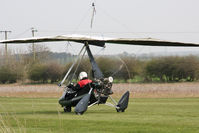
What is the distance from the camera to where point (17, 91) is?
4528cm

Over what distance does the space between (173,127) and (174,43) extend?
6257 millimetres

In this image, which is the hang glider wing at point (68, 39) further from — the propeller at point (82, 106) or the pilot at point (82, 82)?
the propeller at point (82, 106)

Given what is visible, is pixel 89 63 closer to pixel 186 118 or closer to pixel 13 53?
pixel 186 118

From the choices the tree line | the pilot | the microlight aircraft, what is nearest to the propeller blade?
the microlight aircraft

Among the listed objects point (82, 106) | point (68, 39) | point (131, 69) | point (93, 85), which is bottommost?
point (131, 69)

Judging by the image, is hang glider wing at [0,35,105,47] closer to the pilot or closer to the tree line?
the pilot

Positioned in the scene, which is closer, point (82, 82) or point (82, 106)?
point (82, 106)

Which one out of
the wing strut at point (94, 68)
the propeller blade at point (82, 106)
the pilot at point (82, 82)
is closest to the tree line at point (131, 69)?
the wing strut at point (94, 68)

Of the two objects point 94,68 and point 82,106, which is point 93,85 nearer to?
point 94,68

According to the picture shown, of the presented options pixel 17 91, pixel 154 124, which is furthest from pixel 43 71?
pixel 154 124

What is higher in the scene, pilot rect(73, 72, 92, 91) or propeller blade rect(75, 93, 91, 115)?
pilot rect(73, 72, 92, 91)

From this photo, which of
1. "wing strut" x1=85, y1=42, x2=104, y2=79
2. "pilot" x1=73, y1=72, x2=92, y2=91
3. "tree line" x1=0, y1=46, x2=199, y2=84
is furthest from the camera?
"tree line" x1=0, y1=46, x2=199, y2=84

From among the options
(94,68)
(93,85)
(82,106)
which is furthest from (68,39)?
(82,106)

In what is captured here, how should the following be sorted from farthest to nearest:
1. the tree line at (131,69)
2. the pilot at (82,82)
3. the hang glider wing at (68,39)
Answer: the tree line at (131,69) < the pilot at (82,82) < the hang glider wing at (68,39)
